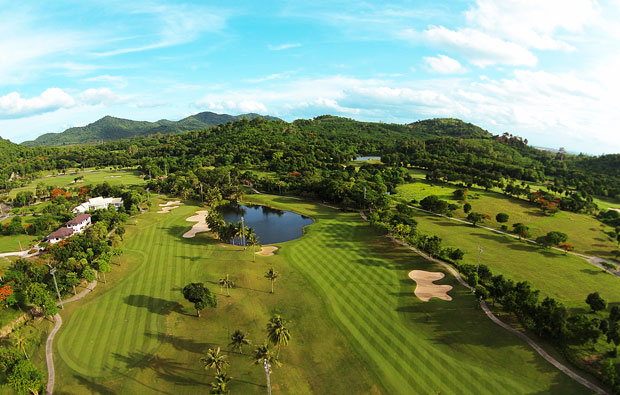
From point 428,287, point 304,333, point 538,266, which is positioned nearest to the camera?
point 304,333

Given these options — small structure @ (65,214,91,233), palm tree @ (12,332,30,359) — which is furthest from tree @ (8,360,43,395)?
small structure @ (65,214,91,233)

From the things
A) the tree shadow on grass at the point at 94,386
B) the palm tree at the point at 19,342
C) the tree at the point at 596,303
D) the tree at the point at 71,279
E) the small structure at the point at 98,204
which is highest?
the small structure at the point at 98,204

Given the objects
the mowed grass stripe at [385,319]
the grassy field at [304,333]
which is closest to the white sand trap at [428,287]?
the grassy field at [304,333]

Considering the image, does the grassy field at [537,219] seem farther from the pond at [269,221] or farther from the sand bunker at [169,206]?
the sand bunker at [169,206]

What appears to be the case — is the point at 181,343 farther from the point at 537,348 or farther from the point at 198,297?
the point at 537,348

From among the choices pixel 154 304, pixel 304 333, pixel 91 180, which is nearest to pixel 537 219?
pixel 304 333

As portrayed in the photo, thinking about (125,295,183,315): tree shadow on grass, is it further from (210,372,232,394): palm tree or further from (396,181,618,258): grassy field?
(396,181,618,258): grassy field
